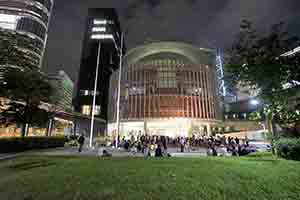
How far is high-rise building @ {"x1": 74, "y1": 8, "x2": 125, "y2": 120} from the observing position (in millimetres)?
74438

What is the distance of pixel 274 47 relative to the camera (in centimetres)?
1112

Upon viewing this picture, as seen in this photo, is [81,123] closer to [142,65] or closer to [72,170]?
[142,65]

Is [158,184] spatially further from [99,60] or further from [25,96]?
[99,60]

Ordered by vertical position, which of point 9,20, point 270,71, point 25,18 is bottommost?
point 270,71

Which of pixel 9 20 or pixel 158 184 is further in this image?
pixel 9 20

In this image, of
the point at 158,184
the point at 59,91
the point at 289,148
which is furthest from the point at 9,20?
the point at 289,148

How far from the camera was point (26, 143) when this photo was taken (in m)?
18.3

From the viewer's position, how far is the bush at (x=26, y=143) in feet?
52.7

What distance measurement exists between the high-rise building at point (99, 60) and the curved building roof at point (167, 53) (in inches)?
800

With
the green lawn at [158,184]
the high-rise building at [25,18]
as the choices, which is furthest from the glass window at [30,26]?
the green lawn at [158,184]

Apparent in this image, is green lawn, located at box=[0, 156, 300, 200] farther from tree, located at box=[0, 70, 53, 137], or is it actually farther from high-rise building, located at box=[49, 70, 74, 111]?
high-rise building, located at box=[49, 70, 74, 111]

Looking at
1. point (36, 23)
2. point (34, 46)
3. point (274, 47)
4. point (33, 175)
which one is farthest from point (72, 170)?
point (36, 23)

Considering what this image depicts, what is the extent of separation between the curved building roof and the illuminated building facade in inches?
437

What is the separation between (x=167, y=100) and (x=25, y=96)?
110 feet
